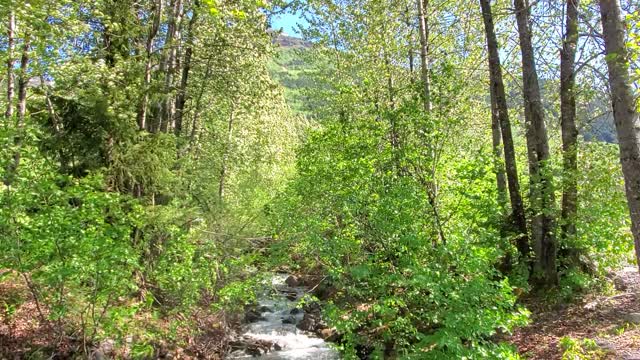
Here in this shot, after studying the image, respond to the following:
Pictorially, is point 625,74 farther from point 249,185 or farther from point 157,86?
point 249,185

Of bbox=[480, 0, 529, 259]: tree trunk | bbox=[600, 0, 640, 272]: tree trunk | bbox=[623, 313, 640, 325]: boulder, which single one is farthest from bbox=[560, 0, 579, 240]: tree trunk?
bbox=[600, 0, 640, 272]: tree trunk

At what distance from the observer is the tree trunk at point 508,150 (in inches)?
401

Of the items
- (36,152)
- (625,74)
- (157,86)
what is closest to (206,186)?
(157,86)

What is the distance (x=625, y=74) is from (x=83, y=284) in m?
8.51

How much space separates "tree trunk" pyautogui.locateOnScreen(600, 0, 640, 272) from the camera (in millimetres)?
4445

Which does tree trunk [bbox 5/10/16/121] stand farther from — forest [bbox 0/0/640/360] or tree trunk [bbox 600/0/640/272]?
tree trunk [bbox 600/0/640/272]

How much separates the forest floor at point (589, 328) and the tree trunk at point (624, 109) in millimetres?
3081

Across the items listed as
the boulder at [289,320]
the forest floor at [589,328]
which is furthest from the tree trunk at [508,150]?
the boulder at [289,320]

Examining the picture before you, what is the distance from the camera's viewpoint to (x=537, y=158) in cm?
993

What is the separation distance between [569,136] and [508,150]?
1252 mm

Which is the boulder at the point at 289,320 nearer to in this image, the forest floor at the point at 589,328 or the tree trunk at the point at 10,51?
the forest floor at the point at 589,328

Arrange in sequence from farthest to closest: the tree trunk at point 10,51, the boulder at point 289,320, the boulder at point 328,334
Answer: the boulder at point 289,320 → the boulder at point 328,334 → the tree trunk at point 10,51

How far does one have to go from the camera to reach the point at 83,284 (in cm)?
816

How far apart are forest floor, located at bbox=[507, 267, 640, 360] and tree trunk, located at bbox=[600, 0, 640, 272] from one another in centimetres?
308
